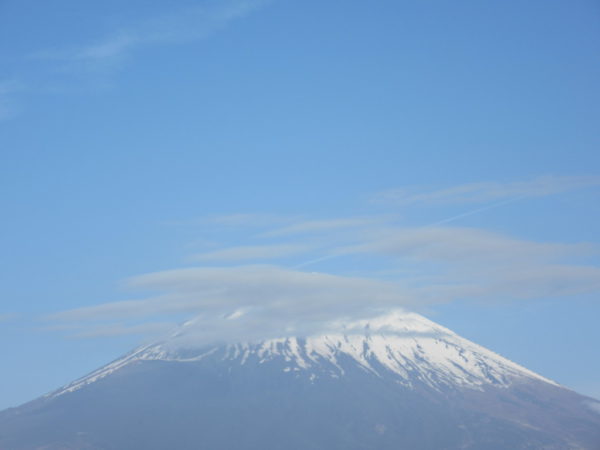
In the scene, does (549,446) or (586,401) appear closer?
(549,446)

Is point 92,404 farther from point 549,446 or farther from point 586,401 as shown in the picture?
point 586,401

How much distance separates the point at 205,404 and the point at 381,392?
1385 inches

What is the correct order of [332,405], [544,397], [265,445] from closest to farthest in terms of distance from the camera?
1. [265,445]
2. [332,405]
3. [544,397]

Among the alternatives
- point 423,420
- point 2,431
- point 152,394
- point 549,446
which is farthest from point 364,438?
point 2,431

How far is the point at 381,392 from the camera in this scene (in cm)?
18825

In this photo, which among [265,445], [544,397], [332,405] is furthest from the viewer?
[544,397]

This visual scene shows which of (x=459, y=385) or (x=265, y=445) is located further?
(x=459, y=385)

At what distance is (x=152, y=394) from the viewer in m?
193

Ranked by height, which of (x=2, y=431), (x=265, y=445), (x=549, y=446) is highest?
(x=2, y=431)

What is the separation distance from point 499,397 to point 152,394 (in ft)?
233

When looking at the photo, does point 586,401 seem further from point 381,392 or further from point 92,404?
point 92,404

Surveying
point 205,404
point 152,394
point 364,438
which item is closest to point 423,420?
point 364,438

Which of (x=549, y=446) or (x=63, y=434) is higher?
(x=63, y=434)

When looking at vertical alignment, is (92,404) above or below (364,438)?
above
